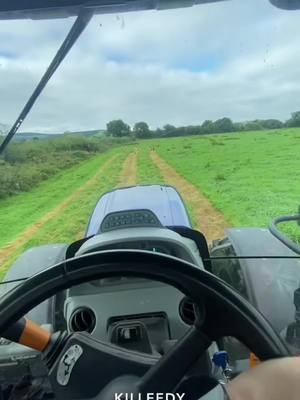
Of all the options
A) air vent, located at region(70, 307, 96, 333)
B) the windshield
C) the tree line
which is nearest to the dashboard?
air vent, located at region(70, 307, 96, 333)

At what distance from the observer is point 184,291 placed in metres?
0.88

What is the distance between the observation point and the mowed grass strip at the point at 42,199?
52.5 inches

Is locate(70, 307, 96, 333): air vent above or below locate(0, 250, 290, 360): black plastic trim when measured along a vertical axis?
below

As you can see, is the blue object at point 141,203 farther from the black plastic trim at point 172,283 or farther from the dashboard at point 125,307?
the black plastic trim at point 172,283

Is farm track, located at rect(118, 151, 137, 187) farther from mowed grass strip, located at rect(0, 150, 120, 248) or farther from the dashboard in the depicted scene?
the dashboard

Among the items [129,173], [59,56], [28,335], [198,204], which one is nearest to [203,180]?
[198,204]

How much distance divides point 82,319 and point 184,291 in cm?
56

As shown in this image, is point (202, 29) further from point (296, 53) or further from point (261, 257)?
point (261, 257)

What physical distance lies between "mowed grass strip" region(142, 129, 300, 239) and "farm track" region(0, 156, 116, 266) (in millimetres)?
155

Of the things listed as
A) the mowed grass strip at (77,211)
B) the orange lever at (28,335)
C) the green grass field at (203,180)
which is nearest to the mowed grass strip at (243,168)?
the green grass field at (203,180)

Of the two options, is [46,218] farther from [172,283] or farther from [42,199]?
[172,283]

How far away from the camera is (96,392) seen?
0.89m

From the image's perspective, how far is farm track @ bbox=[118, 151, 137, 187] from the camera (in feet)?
4.58

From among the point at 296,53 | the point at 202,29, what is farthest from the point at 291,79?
the point at 202,29
